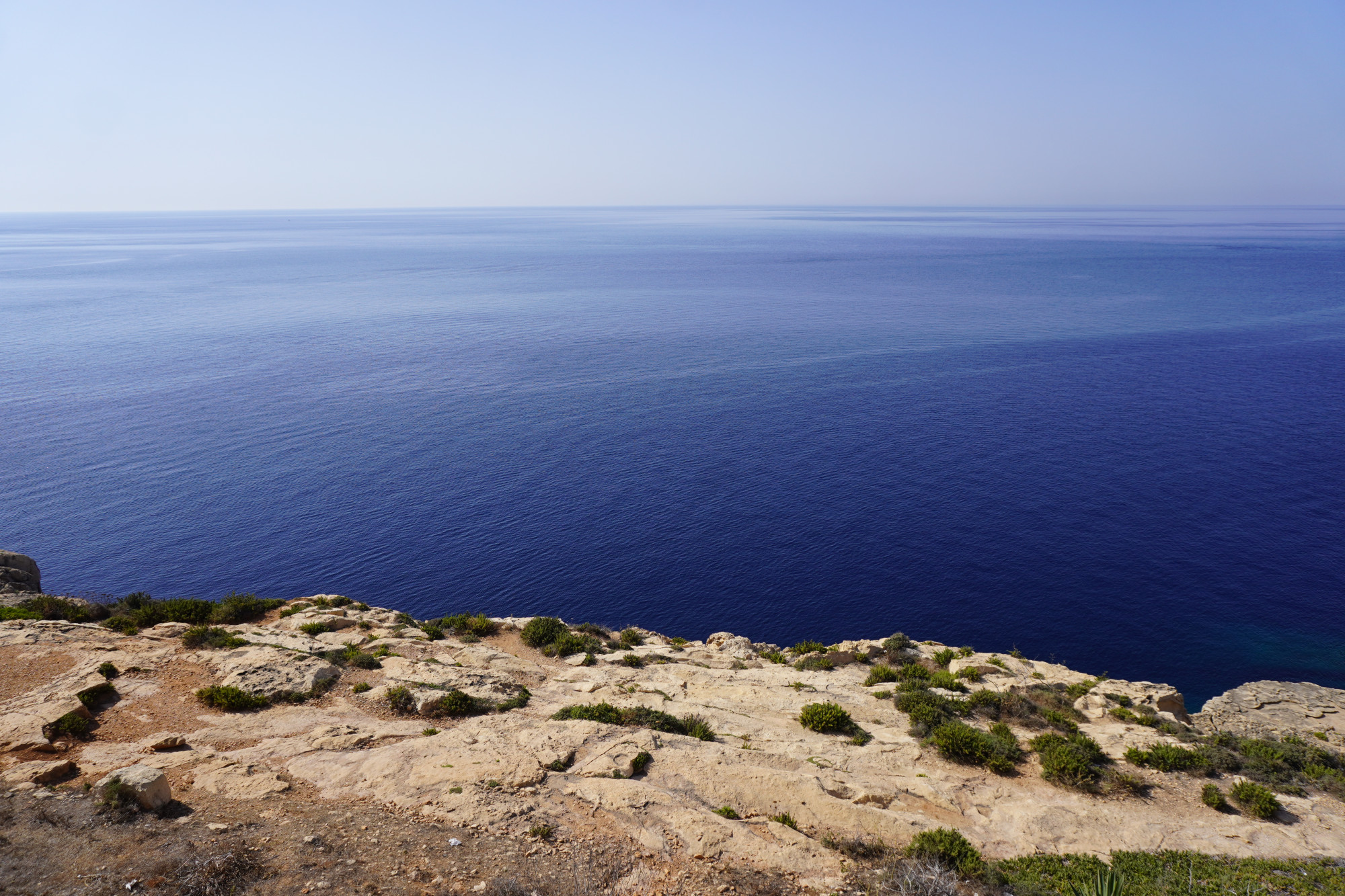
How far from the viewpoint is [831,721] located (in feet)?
103

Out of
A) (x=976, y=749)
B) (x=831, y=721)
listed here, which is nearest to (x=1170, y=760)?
(x=976, y=749)

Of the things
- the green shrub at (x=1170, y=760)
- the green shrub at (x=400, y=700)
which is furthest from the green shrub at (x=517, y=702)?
the green shrub at (x=1170, y=760)

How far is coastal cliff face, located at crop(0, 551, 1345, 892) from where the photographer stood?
872 inches

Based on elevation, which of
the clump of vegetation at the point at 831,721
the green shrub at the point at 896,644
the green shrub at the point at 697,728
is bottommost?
the green shrub at the point at 896,644

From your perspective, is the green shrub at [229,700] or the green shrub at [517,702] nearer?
the green shrub at [229,700]

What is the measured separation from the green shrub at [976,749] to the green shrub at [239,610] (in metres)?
39.8

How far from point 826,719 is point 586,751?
37.6 ft

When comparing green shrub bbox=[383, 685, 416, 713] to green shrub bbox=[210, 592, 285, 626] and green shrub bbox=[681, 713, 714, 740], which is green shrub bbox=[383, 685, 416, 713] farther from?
green shrub bbox=[210, 592, 285, 626]

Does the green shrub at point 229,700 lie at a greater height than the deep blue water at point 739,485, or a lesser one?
greater

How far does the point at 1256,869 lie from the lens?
21.9m

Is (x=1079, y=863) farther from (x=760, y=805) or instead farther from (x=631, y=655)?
(x=631, y=655)

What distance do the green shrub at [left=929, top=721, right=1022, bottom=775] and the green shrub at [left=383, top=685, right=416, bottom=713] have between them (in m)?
22.8

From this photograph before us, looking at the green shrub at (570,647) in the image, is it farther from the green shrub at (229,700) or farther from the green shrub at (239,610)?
the green shrub at (239,610)

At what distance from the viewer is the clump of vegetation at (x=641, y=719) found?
29.5m
